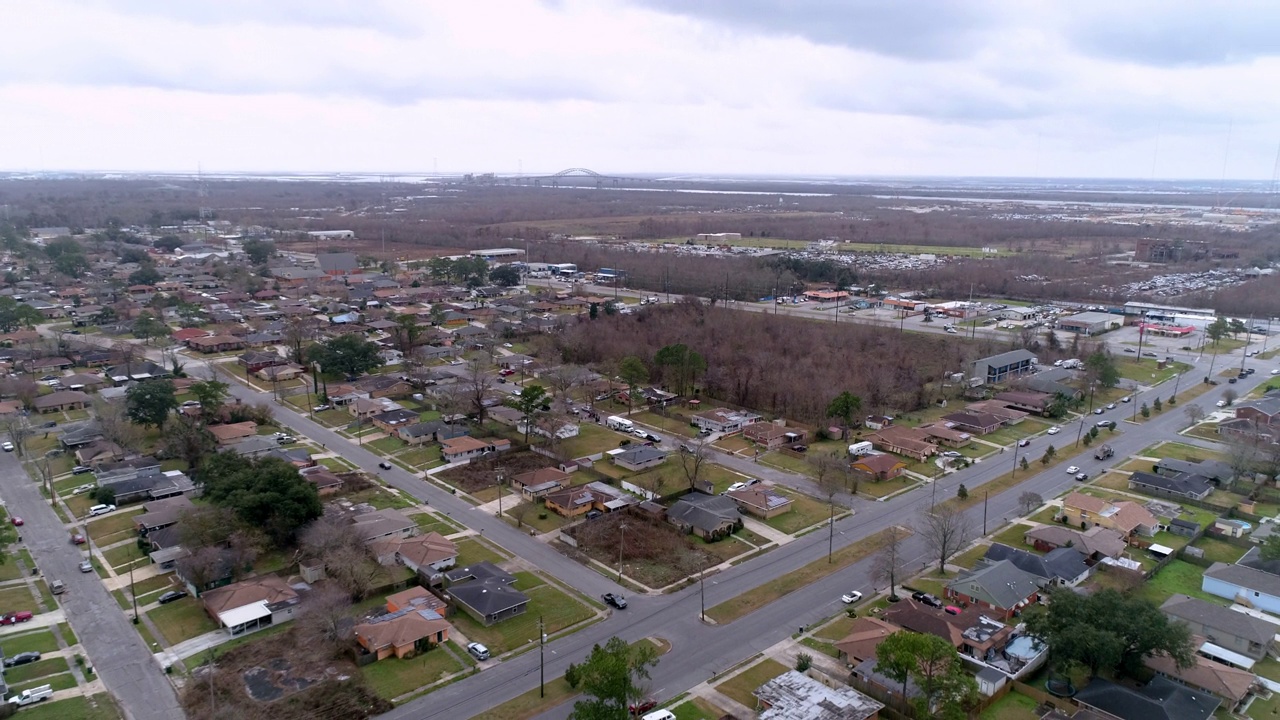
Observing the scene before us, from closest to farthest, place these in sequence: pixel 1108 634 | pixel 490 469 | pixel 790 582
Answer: pixel 1108 634, pixel 790 582, pixel 490 469

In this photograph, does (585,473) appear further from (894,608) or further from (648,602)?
(894,608)

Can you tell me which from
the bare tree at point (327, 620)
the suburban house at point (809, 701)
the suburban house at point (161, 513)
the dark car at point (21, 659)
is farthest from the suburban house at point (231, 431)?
the suburban house at point (809, 701)

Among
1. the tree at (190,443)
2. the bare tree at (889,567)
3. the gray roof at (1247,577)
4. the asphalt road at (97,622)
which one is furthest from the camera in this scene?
the tree at (190,443)

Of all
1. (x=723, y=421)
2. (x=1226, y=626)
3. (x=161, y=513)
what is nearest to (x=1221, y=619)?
(x=1226, y=626)

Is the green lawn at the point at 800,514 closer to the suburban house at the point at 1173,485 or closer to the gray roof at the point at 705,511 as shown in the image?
the gray roof at the point at 705,511

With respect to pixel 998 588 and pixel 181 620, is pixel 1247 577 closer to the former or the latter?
pixel 998 588

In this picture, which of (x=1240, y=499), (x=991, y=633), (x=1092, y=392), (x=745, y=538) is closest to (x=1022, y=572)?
(x=991, y=633)
